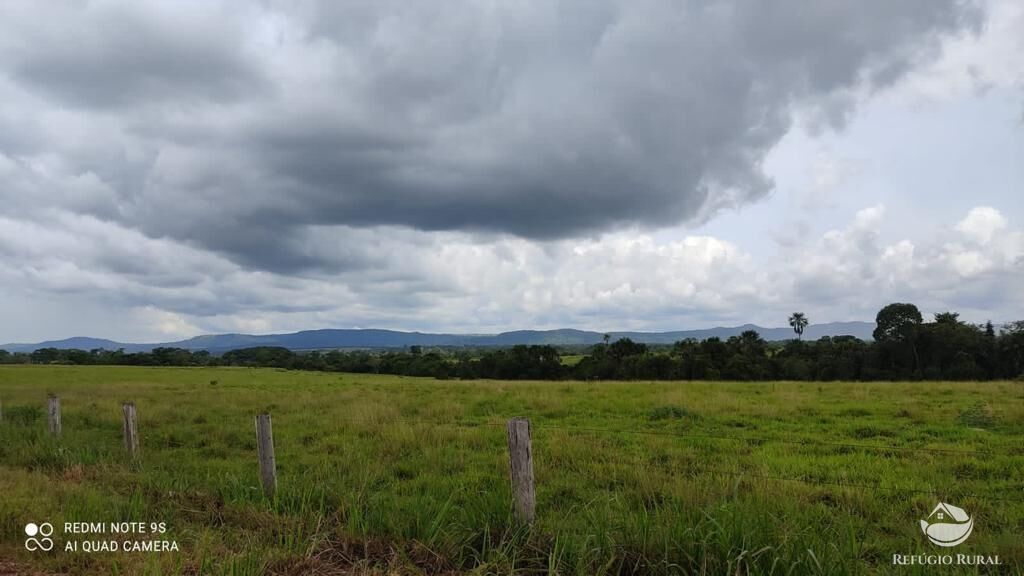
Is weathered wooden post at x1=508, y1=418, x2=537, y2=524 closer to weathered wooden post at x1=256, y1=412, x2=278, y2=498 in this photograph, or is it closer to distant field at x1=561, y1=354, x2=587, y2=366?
weathered wooden post at x1=256, y1=412, x2=278, y2=498

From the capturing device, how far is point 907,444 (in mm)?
12375

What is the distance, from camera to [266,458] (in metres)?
8.38

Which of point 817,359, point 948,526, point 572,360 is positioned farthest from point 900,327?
point 948,526

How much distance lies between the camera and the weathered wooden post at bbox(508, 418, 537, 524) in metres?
6.02

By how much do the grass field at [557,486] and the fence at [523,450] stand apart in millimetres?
120

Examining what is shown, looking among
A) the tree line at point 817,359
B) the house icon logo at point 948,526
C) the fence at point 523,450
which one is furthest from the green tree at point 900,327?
the house icon logo at point 948,526

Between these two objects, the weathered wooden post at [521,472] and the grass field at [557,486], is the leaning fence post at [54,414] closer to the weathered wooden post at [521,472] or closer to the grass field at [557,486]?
the grass field at [557,486]

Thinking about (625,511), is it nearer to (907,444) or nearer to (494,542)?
(494,542)

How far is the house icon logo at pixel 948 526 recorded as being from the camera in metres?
6.29

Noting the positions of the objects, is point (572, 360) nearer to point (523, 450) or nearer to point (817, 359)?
point (817, 359)

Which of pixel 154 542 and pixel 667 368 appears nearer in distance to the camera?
pixel 154 542

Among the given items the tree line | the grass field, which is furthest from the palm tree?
the grass field

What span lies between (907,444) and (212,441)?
16635 mm

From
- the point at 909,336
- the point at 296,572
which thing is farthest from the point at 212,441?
the point at 909,336
